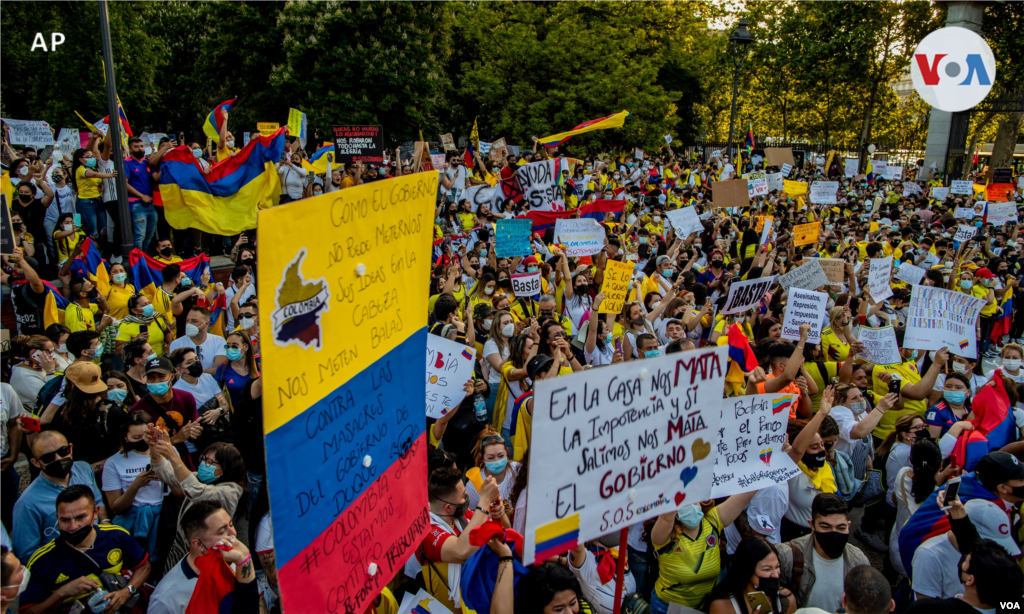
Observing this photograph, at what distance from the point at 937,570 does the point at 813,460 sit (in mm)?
1082

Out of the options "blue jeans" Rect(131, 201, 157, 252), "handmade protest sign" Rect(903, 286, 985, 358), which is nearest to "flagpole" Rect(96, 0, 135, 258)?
"blue jeans" Rect(131, 201, 157, 252)

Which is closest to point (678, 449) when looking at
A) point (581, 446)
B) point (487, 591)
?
point (581, 446)

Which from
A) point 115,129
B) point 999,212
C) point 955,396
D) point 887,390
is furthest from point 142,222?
point 999,212

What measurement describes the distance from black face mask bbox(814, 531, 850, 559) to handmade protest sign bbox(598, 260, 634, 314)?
12.2ft

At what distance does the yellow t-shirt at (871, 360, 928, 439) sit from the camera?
6082 millimetres

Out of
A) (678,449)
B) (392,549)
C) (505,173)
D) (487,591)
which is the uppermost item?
(505,173)

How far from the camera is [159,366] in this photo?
512cm

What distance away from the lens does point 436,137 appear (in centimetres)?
2780

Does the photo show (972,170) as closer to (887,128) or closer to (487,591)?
(887,128)

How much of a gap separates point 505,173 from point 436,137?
16647 mm

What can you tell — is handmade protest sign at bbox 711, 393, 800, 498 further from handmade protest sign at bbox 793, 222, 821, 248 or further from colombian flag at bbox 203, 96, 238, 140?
colombian flag at bbox 203, 96, 238, 140

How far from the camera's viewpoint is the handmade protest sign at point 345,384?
2.29 metres

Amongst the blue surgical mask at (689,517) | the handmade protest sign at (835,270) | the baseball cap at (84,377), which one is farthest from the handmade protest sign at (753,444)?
the handmade protest sign at (835,270)

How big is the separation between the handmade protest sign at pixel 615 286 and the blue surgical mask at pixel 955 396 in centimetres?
300
